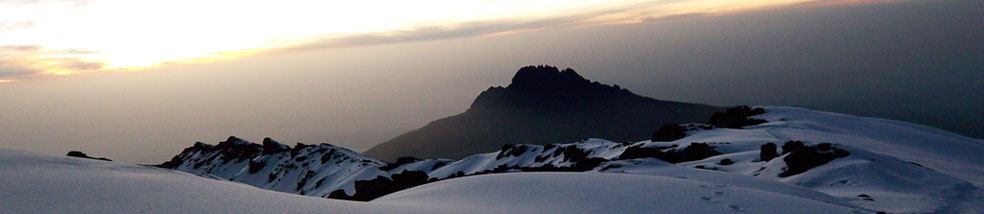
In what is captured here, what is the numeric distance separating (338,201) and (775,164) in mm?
28677

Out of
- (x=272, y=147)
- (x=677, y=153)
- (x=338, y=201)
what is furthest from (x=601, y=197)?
(x=272, y=147)

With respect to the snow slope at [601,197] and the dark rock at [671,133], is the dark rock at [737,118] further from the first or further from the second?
the snow slope at [601,197]

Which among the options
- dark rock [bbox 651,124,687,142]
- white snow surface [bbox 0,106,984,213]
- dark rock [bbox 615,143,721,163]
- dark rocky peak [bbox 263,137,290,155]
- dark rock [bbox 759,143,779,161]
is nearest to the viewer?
white snow surface [bbox 0,106,984,213]

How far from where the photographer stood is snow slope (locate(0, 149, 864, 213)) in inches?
392

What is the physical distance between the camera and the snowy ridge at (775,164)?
2250 centimetres

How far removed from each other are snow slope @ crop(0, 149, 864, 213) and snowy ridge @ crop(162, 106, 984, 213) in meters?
5.09

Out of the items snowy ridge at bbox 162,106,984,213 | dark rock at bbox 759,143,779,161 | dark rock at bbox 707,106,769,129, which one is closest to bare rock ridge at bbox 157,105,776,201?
snowy ridge at bbox 162,106,984,213

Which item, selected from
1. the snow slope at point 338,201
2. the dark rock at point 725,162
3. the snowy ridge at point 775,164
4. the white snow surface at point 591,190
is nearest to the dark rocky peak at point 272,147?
the snowy ridge at point 775,164

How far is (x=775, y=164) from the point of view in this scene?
32.9m

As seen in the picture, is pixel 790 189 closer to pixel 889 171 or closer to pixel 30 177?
pixel 889 171

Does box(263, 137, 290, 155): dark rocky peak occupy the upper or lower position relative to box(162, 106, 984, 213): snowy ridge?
lower

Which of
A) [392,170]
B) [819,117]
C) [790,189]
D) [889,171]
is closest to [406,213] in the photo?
[790,189]

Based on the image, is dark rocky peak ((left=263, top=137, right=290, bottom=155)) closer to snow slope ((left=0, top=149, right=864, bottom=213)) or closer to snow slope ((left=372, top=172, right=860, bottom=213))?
snow slope ((left=0, top=149, right=864, bottom=213))

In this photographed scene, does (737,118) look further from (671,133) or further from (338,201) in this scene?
(338,201)
